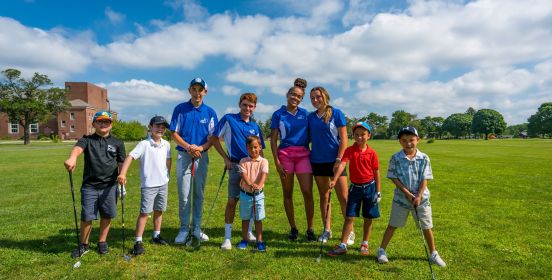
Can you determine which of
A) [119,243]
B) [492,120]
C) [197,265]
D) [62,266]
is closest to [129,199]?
[119,243]

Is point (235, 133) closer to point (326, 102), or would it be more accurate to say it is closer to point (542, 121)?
point (326, 102)

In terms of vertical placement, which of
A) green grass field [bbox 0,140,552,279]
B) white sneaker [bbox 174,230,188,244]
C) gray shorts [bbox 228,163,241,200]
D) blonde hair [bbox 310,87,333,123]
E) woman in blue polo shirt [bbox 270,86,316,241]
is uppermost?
blonde hair [bbox 310,87,333,123]

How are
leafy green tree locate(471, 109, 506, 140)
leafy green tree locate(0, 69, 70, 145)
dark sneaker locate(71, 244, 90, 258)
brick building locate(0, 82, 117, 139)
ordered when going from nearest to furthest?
1. dark sneaker locate(71, 244, 90, 258)
2. leafy green tree locate(0, 69, 70, 145)
3. brick building locate(0, 82, 117, 139)
4. leafy green tree locate(471, 109, 506, 140)

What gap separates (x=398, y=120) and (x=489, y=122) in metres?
30.5

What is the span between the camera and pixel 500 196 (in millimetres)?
10297

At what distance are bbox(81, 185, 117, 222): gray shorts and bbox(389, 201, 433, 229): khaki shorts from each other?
14.4ft

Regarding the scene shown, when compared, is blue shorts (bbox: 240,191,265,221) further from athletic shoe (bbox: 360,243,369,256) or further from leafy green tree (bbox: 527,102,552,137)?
leafy green tree (bbox: 527,102,552,137)

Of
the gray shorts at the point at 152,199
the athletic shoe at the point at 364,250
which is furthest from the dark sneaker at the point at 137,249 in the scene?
the athletic shoe at the point at 364,250

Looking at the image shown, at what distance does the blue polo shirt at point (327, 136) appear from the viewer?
573 cm

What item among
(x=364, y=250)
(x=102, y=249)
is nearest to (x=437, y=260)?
(x=364, y=250)

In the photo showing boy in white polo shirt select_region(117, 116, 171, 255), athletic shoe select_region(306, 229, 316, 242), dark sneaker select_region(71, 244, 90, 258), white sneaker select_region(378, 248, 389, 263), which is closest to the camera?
white sneaker select_region(378, 248, 389, 263)

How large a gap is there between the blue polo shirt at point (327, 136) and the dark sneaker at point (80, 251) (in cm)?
401

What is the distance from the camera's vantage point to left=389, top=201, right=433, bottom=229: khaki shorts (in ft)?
16.3

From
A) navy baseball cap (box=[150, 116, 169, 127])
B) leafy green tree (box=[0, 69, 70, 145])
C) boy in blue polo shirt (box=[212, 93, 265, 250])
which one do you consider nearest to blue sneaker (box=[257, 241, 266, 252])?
boy in blue polo shirt (box=[212, 93, 265, 250])
